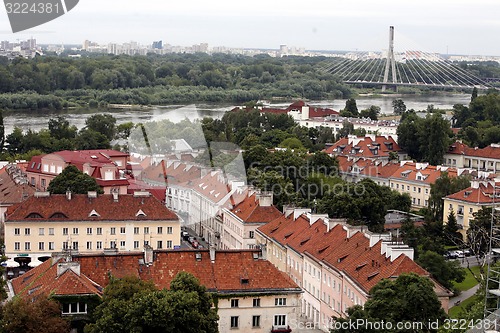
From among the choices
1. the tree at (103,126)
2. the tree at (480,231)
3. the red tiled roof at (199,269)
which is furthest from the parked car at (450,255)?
the tree at (103,126)

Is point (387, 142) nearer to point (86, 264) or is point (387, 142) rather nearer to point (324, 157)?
point (324, 157)

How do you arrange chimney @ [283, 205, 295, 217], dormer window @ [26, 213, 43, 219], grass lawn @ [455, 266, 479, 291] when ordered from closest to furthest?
grass lawn @ [455, 266, 479, 291] → dormer window @ [26, 213, 43, 219] → chimney @ [283, 205, 295, 217]

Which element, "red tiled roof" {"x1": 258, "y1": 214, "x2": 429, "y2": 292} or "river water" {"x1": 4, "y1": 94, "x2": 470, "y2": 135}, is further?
"river water" {"x1": 4, "y1": 94, "x2": 470, "y2": 135}

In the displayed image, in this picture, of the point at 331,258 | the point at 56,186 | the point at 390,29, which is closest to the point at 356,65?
the point at 390,29

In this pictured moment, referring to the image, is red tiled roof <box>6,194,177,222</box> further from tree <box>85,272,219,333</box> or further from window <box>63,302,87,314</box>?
tree <box>85,272,219,333</box>

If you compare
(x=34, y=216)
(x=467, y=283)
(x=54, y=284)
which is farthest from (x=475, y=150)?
(x=54, y=284)

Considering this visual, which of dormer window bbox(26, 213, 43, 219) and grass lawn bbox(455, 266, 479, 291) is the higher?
dormer window bbox(26, 213, 43, 219)

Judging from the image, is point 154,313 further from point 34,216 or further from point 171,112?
point 171,112

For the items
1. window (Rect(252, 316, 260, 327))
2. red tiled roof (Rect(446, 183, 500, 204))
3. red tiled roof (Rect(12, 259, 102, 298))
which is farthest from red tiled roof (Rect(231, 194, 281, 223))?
red tiled roof (Rect(12, 259, 102, 298))

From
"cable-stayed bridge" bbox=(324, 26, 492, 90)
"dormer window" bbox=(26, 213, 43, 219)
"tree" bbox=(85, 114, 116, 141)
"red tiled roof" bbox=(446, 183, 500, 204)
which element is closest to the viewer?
"dormer window" bbox=(26, 213, 43, 219)
